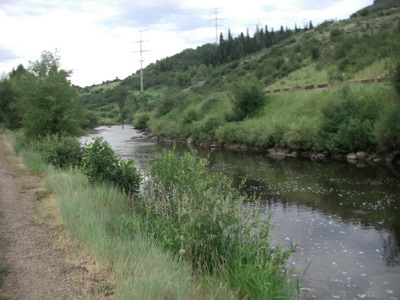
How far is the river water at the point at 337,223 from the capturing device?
9.73m

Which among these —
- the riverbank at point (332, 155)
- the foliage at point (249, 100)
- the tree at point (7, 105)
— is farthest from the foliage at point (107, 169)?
the foliage at point (249, 100)

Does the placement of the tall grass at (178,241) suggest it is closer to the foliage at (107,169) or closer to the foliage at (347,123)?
the foliage at (107,169)

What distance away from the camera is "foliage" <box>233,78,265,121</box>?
5041 cm

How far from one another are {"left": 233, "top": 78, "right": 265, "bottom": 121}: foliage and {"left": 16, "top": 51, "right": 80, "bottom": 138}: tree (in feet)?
92.4

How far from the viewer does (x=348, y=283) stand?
967cm

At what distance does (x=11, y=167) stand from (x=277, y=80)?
49.1 metres

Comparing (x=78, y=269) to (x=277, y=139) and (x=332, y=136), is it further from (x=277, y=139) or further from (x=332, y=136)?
(x=277, y=139)

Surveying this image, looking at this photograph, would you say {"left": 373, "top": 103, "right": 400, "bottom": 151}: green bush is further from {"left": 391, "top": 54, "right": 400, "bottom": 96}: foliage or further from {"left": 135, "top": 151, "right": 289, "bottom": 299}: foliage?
{"left": 135, "top": 151, "right": 289, "bottom": 299}: foliage

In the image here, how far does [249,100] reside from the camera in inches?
1988

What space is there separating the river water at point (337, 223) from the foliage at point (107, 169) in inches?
29.6

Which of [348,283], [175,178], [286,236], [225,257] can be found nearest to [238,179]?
[286,236]

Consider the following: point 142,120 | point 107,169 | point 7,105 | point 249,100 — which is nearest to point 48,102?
point 107,169

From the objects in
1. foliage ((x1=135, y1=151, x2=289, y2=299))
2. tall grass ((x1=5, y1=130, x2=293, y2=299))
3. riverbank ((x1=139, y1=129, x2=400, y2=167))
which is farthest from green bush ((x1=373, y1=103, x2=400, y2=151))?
foliage ((x1=135, y1=151, x2=289, y2=299))

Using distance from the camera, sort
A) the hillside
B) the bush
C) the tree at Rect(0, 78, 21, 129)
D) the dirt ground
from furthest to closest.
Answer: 1. the tree at Rect(0, 78, 21, 129)
2. the hillside
3. the bush
4. the dirt ground
